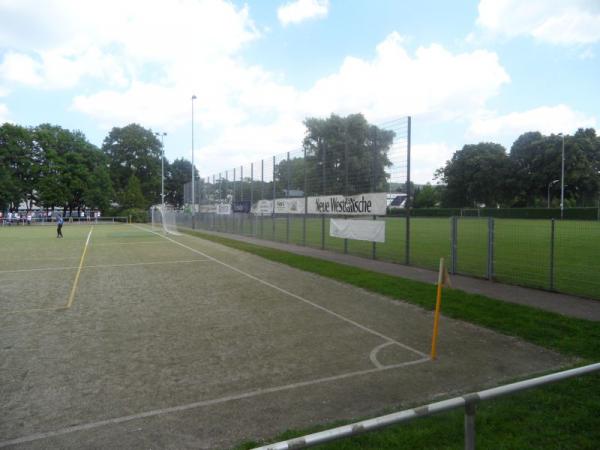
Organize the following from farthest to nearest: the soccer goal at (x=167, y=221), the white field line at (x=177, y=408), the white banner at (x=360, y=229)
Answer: the soccer goal at (x=167, y=221)
the white banner at (x=360, y=229)
the white field line at (x=177, y=408)

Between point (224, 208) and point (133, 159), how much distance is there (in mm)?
56854

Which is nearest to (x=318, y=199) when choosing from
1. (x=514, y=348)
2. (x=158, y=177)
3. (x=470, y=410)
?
(x=514, y=348)

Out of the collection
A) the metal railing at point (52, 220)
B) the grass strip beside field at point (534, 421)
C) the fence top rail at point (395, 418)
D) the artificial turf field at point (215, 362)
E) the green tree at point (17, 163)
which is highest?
the green tree at point (17, 163)

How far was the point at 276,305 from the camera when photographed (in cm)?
920

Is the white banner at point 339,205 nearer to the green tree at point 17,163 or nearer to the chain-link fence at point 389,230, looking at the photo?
the chain-link fence at point 389,230

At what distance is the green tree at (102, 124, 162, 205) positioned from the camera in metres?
84.9

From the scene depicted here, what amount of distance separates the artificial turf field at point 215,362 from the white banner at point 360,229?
5.06 metres

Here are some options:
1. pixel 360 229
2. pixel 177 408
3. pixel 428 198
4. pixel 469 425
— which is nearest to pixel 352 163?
pixel 360 229

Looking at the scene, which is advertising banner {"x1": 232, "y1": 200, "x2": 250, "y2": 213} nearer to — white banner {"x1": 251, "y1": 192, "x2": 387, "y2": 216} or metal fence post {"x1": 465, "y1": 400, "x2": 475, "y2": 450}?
white banner {"x1": 251, "y1": 192, "x2": 387, "y2": 216}

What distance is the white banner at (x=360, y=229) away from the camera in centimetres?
1534

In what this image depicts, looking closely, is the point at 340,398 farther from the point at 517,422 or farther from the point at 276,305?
the point at 276,305

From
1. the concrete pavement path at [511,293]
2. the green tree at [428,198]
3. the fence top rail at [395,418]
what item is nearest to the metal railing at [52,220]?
the green tree at [428,198]

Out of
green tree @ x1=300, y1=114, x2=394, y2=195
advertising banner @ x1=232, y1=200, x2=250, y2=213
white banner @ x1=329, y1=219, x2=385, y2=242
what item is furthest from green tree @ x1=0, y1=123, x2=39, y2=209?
white banner @ x1=329, y1=219, x2=385, y2=242

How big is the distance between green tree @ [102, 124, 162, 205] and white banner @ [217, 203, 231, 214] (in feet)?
167
